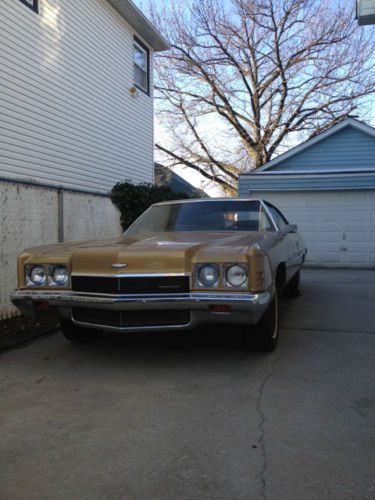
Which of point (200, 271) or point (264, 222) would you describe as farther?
point (264, 222)

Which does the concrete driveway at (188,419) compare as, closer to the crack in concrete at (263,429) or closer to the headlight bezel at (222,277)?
the crack in concrete at (263,429)

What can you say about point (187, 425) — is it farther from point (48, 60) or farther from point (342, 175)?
point (342, 175)

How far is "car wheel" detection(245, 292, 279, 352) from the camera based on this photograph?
4.12m

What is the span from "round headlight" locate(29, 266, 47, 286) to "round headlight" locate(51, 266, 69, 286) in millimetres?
87

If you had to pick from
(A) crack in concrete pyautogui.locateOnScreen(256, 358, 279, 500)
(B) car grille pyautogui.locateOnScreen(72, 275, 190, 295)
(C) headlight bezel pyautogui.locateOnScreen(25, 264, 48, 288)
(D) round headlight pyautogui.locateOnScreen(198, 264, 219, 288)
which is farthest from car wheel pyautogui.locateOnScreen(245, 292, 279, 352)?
(C) headlight bezel pyautogui.locateOnScreen(25, 264, 48, 288)

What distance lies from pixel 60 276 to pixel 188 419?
1753 mm

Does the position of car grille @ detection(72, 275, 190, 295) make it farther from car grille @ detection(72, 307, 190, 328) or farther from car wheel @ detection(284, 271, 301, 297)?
car wheel @ detection(284, 271, 301, 297)

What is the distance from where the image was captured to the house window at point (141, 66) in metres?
12.8

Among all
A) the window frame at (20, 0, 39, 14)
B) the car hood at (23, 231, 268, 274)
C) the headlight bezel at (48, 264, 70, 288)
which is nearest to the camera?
the car hood at (23, 231, 268, 274)

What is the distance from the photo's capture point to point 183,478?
2.34 metres

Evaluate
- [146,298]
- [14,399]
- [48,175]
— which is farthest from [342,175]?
[14,399]

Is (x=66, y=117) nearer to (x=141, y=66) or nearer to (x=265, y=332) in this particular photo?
(x=141, y=66)

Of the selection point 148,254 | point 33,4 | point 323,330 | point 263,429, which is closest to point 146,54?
point 33,4

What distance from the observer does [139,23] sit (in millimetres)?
12148
